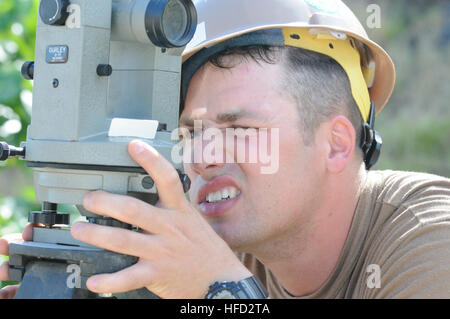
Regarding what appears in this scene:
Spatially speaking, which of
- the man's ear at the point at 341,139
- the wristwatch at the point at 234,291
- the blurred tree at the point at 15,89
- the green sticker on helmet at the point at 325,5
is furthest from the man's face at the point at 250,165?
the blurred tree at the point at 15,89

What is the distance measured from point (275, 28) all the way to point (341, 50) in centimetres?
29

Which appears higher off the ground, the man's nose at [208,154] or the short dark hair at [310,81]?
the short dark hair at [310,81]

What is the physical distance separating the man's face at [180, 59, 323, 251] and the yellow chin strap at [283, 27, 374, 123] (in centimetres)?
13

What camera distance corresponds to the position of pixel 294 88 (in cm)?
216

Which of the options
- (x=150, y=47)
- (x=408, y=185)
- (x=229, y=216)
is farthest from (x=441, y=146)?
(x=150, y=47)

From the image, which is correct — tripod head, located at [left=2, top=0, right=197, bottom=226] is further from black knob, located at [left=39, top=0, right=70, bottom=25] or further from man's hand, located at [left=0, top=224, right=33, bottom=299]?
man's hand, located at [left=0, top=224, right=33, bottom=299]

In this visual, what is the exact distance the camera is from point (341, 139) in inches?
89.0

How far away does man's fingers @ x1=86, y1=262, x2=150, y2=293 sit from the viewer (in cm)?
130

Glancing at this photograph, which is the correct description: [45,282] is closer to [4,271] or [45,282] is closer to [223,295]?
[4,271]

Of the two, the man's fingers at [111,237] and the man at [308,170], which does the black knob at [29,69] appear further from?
the man at [308,170]

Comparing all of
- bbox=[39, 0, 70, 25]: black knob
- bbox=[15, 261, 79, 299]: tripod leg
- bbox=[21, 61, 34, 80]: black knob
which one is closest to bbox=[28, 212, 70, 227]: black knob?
bbox=[15, 261, 79, 299]: tripod leg

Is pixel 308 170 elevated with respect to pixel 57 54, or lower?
lower

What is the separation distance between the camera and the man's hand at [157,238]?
131 centimetres

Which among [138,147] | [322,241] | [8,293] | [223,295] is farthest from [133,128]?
[322,241]
